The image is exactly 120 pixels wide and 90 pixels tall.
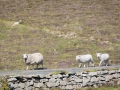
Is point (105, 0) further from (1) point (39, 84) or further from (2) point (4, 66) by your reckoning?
(1) point (39, 84)

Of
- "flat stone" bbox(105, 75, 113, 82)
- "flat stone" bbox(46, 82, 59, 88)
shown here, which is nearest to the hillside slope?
"flat stone" bbox(105, 75, 113, 82)

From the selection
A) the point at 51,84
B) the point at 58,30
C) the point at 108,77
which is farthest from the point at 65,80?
the point at 58,30

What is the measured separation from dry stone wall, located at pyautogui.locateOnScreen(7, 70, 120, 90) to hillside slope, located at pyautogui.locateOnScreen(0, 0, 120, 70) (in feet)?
38.3

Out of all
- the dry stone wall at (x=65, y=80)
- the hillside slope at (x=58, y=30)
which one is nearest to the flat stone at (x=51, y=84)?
the dry stone wall at (x=65, y=80)

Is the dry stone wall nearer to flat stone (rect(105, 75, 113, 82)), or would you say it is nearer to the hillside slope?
flat stone (rect(105, 75, 113, 82))

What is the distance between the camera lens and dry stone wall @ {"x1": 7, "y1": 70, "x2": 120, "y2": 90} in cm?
2214

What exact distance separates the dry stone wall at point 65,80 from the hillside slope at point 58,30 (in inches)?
460

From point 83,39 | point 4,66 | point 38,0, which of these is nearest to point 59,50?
point 83,39

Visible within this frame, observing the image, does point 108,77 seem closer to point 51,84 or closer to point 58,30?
point 51,84

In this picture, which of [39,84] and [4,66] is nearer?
[39,84]

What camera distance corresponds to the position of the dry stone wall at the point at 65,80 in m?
22.1

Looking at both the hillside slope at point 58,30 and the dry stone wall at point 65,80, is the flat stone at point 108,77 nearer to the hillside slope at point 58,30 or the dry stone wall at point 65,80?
the dry stone wall at point 65,80

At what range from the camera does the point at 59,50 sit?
43.2 meters

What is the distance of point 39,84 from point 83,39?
1027 inches
